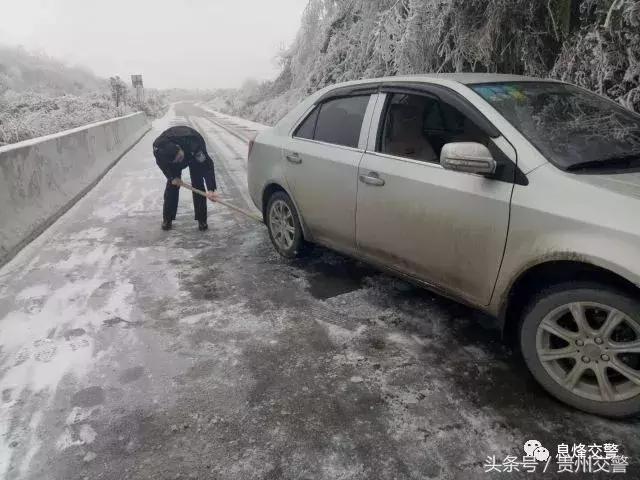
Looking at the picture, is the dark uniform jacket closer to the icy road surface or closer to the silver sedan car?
the icy road surface

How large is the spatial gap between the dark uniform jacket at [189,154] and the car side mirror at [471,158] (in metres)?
3.84

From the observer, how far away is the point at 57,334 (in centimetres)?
345

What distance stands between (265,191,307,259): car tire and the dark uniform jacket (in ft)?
4.49

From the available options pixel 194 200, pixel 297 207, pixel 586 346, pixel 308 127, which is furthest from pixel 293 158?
pixel 586 346

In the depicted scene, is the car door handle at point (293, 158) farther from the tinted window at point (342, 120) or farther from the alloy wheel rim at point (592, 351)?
the alloy wheel rim at point (592, 351)

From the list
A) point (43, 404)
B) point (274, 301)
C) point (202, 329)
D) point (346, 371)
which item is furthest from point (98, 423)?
point (274, 301)

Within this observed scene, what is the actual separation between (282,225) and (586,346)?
300 centimetres

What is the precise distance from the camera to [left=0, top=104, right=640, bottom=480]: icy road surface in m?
2.28

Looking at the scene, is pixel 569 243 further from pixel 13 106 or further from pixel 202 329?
pixel 13 106

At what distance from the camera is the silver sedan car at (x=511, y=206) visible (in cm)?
236

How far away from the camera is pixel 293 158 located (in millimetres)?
4371

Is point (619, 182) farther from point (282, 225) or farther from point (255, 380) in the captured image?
point (282, 225)

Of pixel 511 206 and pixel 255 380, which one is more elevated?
pixel 511 206

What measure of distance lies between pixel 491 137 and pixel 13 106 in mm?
26915
